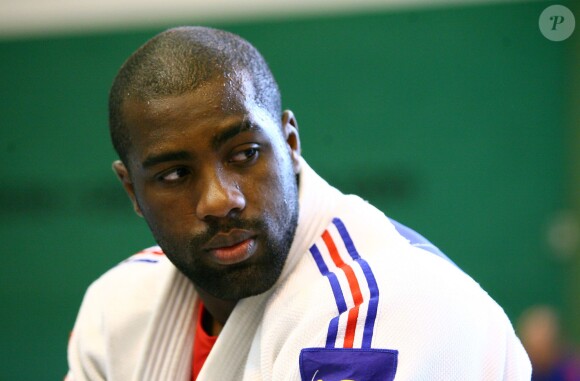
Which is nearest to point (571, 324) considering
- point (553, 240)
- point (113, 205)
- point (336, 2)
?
point (553, 240)

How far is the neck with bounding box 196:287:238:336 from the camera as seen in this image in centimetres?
228

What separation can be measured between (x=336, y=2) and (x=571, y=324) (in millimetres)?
2508

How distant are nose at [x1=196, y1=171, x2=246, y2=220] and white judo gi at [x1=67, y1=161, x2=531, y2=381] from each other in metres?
0.24

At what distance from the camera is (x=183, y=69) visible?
2002 mm

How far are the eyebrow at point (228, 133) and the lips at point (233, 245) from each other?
211mm

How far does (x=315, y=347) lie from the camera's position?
5.82ft

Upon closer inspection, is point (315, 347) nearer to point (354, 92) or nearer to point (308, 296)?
point (308, 296)

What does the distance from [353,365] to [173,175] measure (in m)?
0.67

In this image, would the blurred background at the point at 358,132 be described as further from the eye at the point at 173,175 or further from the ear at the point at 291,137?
the eye at the point at 173,175

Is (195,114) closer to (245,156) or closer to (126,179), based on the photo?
(245,156)

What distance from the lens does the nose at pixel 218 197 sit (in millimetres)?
1896

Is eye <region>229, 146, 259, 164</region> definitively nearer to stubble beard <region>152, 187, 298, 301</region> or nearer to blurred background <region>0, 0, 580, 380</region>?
stubble beard <region>152, 187, 298, 301</region>

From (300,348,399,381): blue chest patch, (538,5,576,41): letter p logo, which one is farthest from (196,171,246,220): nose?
(538,5,576,41): letter p logo

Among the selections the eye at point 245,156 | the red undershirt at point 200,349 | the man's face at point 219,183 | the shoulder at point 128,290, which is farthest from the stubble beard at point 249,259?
the shoulder at point 128,290
